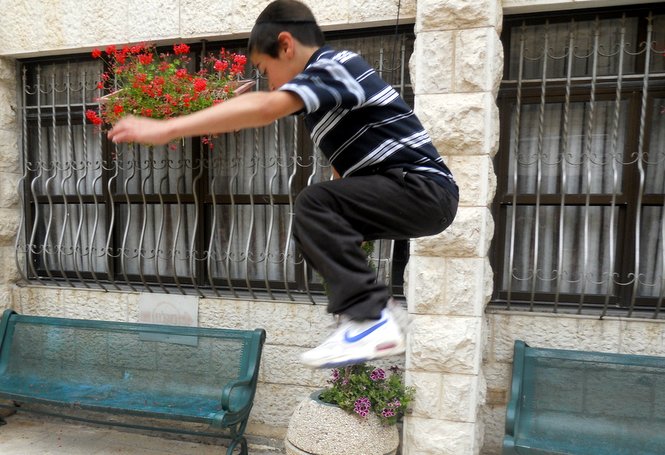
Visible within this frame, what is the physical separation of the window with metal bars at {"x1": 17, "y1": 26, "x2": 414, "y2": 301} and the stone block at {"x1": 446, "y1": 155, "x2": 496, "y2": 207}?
34.8 inches

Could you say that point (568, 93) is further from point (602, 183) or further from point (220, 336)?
point (220, 336)

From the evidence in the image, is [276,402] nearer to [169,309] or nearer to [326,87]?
[169,309]

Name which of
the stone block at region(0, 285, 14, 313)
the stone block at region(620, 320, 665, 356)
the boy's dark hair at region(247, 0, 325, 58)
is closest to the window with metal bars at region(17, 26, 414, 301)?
the stone block at region(0, 285, 14, 313)

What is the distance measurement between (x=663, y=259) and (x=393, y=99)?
3030mm

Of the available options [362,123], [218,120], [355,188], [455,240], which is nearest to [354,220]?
[355,188]

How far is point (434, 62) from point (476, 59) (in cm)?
27

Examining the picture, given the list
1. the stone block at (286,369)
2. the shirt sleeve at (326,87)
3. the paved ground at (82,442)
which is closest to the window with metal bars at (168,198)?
the stone block at (286,369)

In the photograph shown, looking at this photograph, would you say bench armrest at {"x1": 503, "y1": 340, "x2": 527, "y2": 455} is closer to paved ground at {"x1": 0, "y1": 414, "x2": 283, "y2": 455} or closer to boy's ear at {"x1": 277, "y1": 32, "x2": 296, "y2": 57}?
paved ground at {"x1": 0, "y1": 414, "x2": 283, "y2": 455}

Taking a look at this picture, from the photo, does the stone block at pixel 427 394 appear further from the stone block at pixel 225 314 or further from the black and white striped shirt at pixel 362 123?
the black and white striped shirt at pixel 362 123

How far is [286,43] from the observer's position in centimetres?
188

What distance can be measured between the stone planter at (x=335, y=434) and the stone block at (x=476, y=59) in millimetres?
2325

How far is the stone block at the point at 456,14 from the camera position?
3.50m

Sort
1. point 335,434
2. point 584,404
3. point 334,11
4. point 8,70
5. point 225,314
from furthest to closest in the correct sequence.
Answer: point 8,70, point 225,314, point 334,11, point 584,404, point 335,434

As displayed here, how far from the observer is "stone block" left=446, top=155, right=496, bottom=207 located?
3.60 metres
